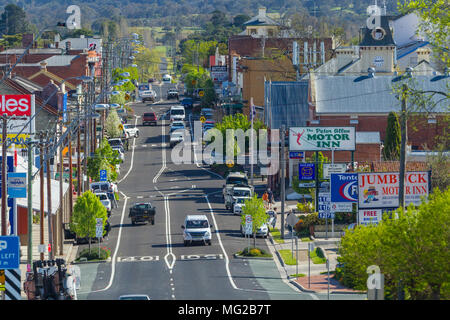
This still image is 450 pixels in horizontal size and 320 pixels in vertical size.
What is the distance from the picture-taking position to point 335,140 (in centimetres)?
6725

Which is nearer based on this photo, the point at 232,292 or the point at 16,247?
the point at 16,247

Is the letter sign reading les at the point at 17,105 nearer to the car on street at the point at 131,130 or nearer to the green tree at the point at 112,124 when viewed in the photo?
the green tree at the point at 112,124

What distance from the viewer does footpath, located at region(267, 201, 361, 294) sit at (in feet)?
140

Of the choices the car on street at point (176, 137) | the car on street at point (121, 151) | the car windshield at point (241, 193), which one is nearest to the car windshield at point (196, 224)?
the car windshield at point (241, 193)

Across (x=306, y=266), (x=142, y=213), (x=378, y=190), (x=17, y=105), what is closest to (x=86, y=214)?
(x=142, y=213)

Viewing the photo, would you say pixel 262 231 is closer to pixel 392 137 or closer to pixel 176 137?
pixel 392 137

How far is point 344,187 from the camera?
53812 millimetres

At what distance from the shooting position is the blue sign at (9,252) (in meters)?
30.9

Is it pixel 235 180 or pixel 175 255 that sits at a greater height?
pixel 235 180

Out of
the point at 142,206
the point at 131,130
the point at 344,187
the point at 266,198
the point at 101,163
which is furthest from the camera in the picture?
the point at 131,130
